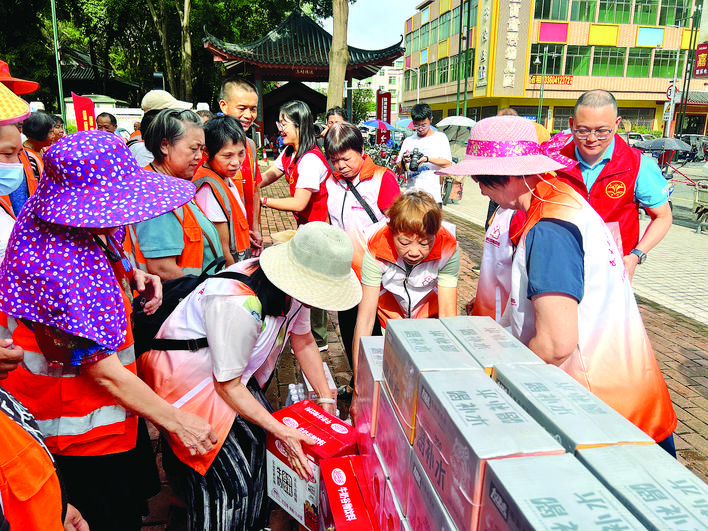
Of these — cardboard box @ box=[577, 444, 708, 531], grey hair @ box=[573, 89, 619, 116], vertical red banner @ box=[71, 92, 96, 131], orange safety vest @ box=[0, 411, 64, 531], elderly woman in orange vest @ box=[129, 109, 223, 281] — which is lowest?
orange safety vest @ box=[0, 411, 64, 531]

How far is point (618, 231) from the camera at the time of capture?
2998 millimetres

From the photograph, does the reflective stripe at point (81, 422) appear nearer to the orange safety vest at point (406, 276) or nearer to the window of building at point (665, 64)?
the orange safety vest at point (406, 276)

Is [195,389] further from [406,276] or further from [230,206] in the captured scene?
[230,206]

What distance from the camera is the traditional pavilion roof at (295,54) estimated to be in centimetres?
1758

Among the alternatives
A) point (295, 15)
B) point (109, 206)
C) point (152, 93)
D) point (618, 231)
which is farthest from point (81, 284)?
point (295, 15)

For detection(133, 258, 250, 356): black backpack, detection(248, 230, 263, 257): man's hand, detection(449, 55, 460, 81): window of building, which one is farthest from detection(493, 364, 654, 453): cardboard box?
detection(449, 55, 460, 81): window of building

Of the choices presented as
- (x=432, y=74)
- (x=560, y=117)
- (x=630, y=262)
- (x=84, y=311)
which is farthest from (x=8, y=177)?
(x=432, y=74)

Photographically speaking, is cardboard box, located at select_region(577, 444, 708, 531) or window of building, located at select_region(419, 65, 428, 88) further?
window of building, located at select_region(419, 65, 428, 88)

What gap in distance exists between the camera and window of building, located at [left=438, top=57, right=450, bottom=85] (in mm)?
48906

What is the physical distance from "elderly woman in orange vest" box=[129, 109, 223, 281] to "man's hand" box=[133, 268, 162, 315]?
0.25 m

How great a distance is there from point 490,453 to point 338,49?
878cm

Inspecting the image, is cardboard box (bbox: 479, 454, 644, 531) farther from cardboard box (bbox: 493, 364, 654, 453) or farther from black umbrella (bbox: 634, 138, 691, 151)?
black umbrella (bbox: 634, 138, 691, 151)

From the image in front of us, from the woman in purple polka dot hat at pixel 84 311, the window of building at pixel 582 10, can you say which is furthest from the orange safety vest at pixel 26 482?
the window of building at pixel 582 10

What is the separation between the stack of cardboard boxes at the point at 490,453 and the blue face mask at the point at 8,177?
1.85 m
